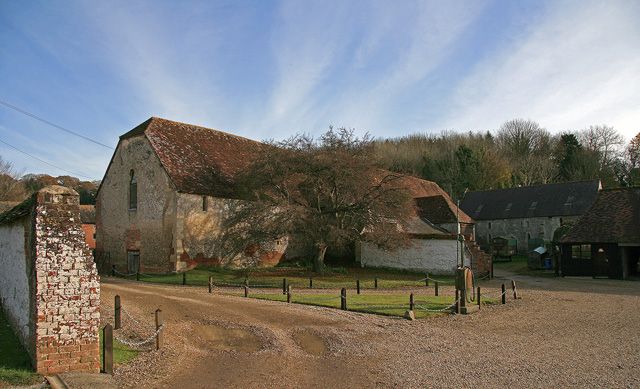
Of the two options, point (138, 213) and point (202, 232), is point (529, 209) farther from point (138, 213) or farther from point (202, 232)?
point (138, 213)

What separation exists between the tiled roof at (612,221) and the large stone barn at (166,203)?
65.0 ft

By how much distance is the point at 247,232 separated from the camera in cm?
2825

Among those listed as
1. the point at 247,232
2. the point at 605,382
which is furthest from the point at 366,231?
the point at 605,382

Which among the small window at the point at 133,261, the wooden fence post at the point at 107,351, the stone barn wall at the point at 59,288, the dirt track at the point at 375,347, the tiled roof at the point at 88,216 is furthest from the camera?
the tiled roof at the point at 88,216

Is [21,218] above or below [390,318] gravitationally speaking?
above

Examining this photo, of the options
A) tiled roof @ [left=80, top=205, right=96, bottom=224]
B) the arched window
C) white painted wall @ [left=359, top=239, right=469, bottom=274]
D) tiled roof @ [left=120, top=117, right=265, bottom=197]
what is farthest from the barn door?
tiled roof @ [left=80, top=205, right=96, bottom=224]

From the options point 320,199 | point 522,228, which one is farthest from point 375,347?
point 522,228

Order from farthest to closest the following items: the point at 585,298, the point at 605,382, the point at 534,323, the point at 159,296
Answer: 1. the point at 585,298
2. the point at 159,296
3. the point at 534,323
4. the point at 605,382

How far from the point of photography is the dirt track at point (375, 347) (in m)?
9.04

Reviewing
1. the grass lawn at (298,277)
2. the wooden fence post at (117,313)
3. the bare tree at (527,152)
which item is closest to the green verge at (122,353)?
the wooden fence post at (117,313)

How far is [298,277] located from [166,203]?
890 cm

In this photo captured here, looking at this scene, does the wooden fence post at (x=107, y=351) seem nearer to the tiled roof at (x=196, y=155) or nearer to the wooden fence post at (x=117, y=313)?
the wooden fence post at (x=117, y=313)

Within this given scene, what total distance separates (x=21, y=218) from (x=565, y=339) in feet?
43.1

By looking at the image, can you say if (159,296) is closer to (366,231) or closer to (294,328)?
(294,328)
